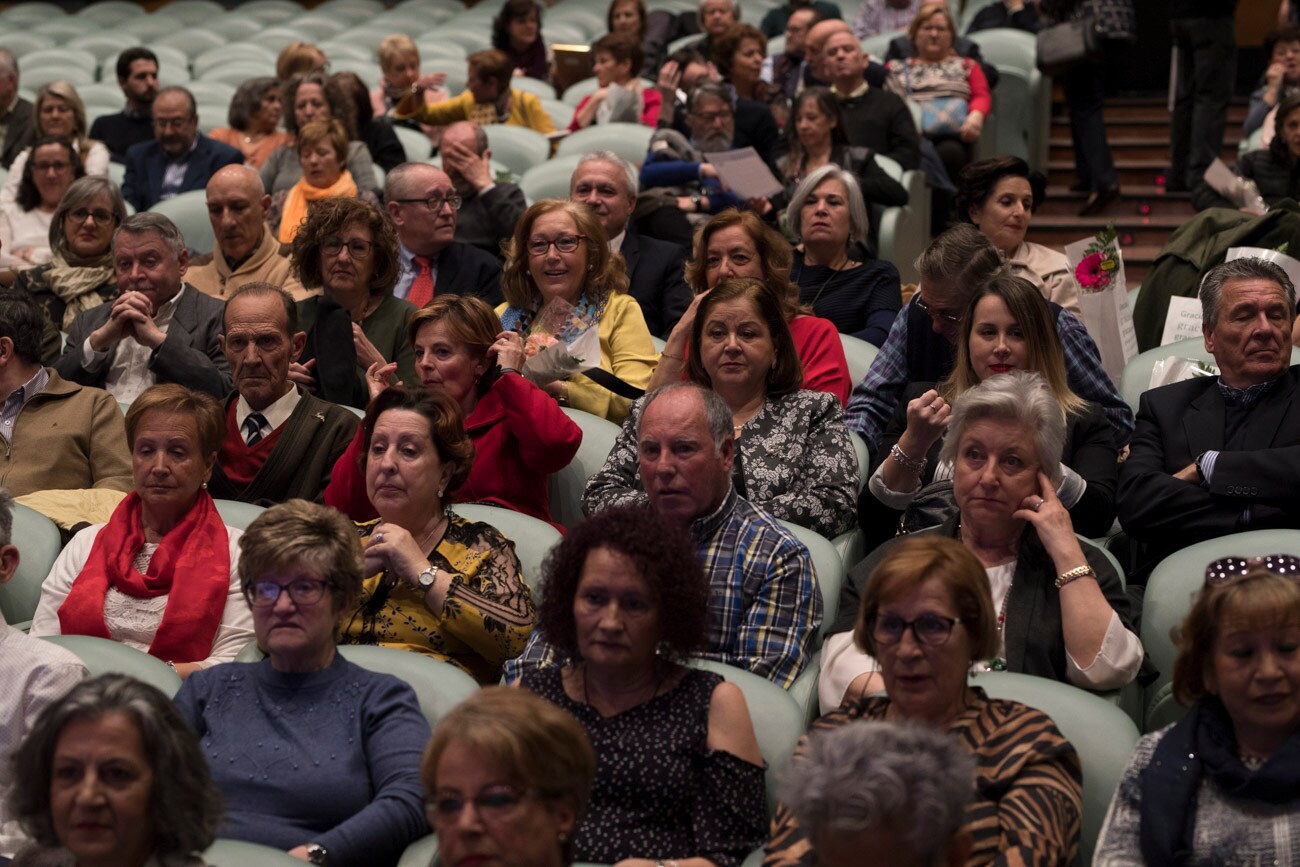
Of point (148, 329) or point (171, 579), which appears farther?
point (148, 329)

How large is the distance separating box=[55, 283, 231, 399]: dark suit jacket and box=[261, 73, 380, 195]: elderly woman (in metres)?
1.58

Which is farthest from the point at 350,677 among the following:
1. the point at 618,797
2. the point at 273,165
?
the point at 273,165

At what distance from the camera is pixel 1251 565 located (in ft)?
8.61

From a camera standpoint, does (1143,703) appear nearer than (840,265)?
Yes

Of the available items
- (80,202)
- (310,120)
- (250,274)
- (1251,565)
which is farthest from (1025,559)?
(310,120)

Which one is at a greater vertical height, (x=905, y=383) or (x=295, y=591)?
(x=295, y=591)

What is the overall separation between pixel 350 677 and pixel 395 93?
5.36 m

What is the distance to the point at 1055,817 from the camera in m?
2.34

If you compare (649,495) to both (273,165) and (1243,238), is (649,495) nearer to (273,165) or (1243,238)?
(1243,238)

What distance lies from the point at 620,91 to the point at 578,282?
301 cm

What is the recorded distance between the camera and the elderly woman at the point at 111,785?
217 cm

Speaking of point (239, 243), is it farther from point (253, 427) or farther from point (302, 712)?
point (302, 712)

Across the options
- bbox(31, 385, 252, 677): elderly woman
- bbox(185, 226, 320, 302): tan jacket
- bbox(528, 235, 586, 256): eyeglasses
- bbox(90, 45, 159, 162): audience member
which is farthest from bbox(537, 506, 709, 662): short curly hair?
bbox(90, 45, 159, 162): audience member

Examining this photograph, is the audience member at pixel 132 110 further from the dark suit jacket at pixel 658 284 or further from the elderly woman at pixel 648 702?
the elderly woman at pixel 648 702
